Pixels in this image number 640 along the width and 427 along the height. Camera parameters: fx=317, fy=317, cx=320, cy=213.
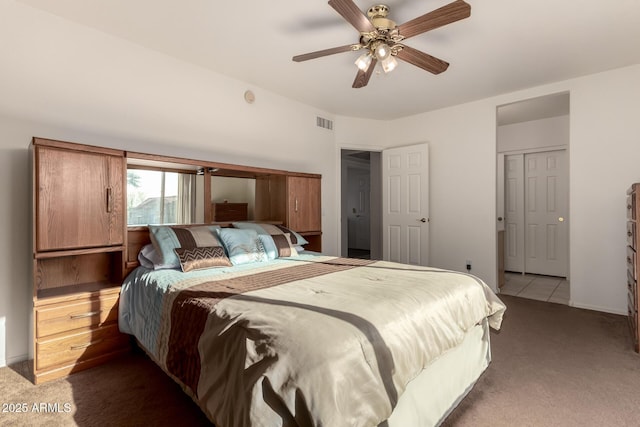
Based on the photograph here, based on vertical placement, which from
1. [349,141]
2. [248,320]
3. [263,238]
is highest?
[349,141]

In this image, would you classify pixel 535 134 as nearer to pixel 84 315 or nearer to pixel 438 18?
pixel 438 18

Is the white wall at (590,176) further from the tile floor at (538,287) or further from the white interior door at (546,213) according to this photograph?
the white interior door at (546,213)

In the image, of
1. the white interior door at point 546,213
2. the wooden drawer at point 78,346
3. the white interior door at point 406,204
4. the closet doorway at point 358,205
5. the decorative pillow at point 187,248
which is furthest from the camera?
the closet doorway at point 358,205

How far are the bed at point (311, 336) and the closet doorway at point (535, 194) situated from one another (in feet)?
11.6

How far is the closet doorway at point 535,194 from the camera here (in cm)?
509

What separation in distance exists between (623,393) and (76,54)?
15.0 feet

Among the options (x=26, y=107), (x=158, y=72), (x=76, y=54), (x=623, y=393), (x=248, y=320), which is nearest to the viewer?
(x=248, y=320)

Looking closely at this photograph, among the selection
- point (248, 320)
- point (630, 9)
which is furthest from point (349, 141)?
point (248, 320)

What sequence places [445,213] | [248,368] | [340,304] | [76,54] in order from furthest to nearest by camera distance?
[445,213] → [76,54] → [340,304] → [248,368]

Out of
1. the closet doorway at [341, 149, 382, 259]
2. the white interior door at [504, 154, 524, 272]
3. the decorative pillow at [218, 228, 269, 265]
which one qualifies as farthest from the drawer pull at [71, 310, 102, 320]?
the white interior door at [504, 154, 524, 272]

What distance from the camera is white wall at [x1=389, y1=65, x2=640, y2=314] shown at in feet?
11.3

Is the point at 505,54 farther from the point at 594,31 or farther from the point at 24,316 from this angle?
the point at 24,316

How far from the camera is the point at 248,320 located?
4.35ft

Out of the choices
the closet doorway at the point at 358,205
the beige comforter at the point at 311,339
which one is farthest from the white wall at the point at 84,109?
the closet doorway at the point at 358,205
